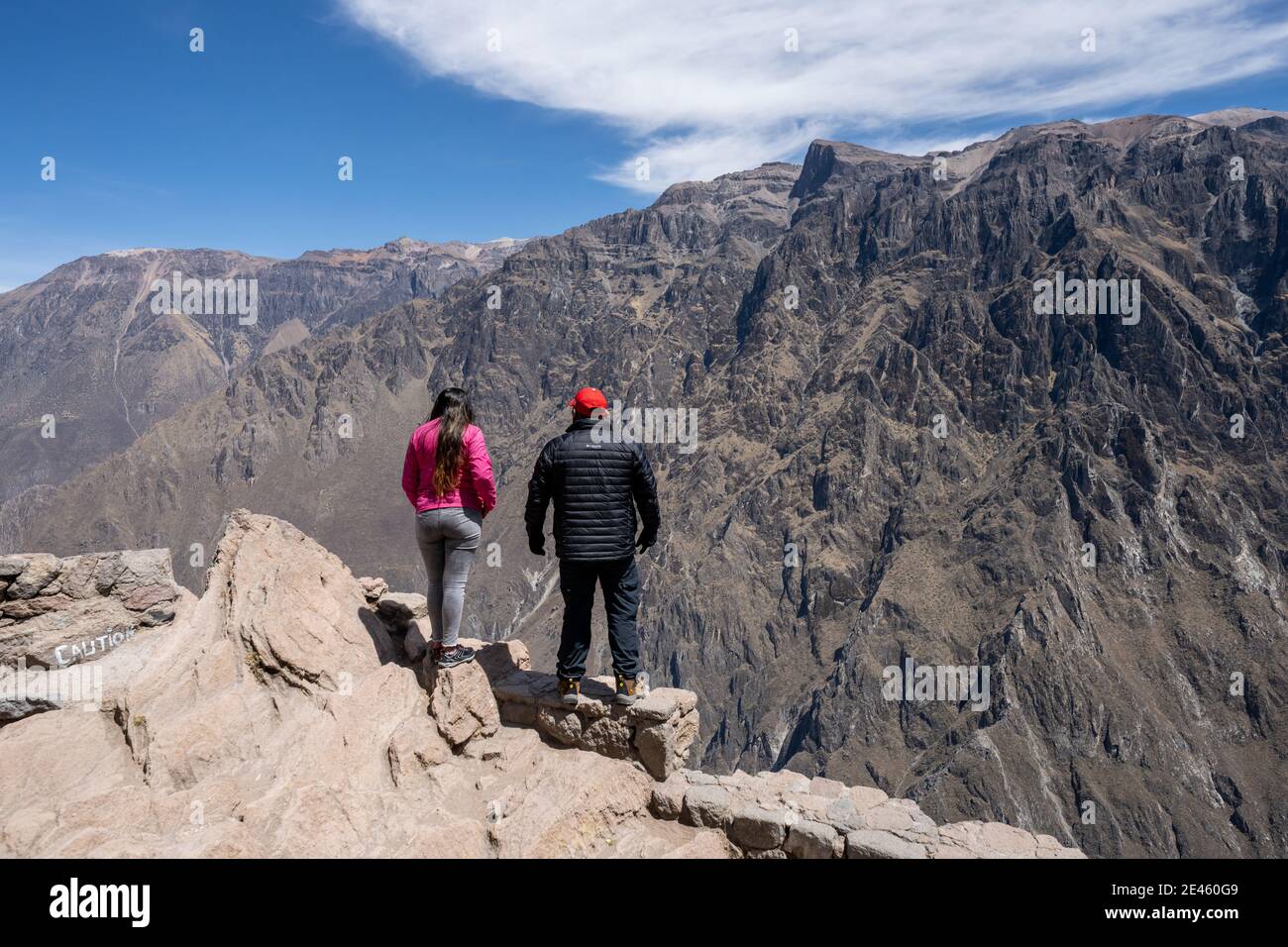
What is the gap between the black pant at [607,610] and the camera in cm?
928

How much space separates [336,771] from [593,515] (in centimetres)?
421

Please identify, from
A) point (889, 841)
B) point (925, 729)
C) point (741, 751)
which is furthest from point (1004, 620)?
point (889, 841)

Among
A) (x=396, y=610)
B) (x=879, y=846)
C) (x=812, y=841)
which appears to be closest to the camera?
(x=879, y=846)

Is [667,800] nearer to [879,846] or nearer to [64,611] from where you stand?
[879,846]

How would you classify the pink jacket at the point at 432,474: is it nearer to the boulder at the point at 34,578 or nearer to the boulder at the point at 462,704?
the boulder at the point at 462,704

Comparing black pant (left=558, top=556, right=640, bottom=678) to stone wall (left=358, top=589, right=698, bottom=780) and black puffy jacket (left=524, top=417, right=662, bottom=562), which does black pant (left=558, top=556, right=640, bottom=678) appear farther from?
stone wall (left=358, top=589, right=698, bottom=780)

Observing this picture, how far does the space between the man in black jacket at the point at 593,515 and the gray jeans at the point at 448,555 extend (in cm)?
86

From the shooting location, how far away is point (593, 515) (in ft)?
29.8

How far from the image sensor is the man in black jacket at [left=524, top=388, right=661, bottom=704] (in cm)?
905

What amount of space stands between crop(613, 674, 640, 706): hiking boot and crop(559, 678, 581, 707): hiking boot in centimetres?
53

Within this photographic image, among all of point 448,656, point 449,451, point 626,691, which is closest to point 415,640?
point 448,656

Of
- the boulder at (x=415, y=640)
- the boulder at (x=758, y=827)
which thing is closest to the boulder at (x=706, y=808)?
the boulder at (x=758, y=827)
